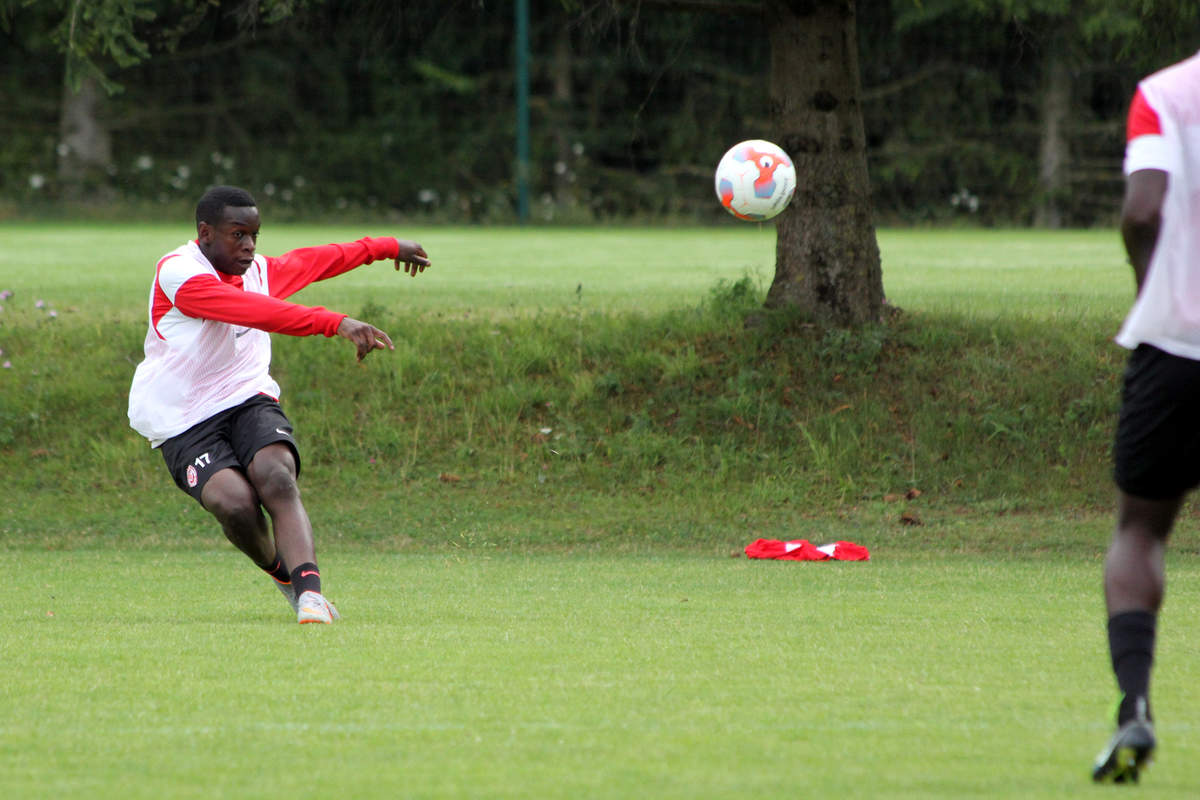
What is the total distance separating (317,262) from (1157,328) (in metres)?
4.68

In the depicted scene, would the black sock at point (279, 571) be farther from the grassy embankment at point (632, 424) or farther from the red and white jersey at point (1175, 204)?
the red and white jersey at point (1175, 204)

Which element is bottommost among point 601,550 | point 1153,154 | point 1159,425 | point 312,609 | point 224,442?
point 601,550

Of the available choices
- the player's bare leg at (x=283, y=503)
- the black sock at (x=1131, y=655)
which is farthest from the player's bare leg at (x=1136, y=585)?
the player's bare leg at (x=283, y=503)

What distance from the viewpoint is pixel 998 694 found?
532 centimetres

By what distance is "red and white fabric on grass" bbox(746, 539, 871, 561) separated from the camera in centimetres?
1062

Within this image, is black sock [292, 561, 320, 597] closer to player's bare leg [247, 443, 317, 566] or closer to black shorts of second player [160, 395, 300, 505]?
player's bare leg [247, 443, 317, 566]

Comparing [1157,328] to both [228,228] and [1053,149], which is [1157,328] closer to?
[228,228]

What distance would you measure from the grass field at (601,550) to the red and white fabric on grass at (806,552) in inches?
17.2

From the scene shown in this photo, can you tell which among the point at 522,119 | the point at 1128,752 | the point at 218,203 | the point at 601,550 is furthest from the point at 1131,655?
the point at 522,119

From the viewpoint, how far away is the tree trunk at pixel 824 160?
1373cm

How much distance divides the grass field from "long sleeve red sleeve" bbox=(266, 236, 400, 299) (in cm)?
160

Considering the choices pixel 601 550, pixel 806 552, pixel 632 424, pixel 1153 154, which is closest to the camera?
pixel 1153 154

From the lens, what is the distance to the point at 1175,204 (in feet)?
13.4

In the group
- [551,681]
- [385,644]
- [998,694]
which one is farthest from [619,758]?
[385,644]
